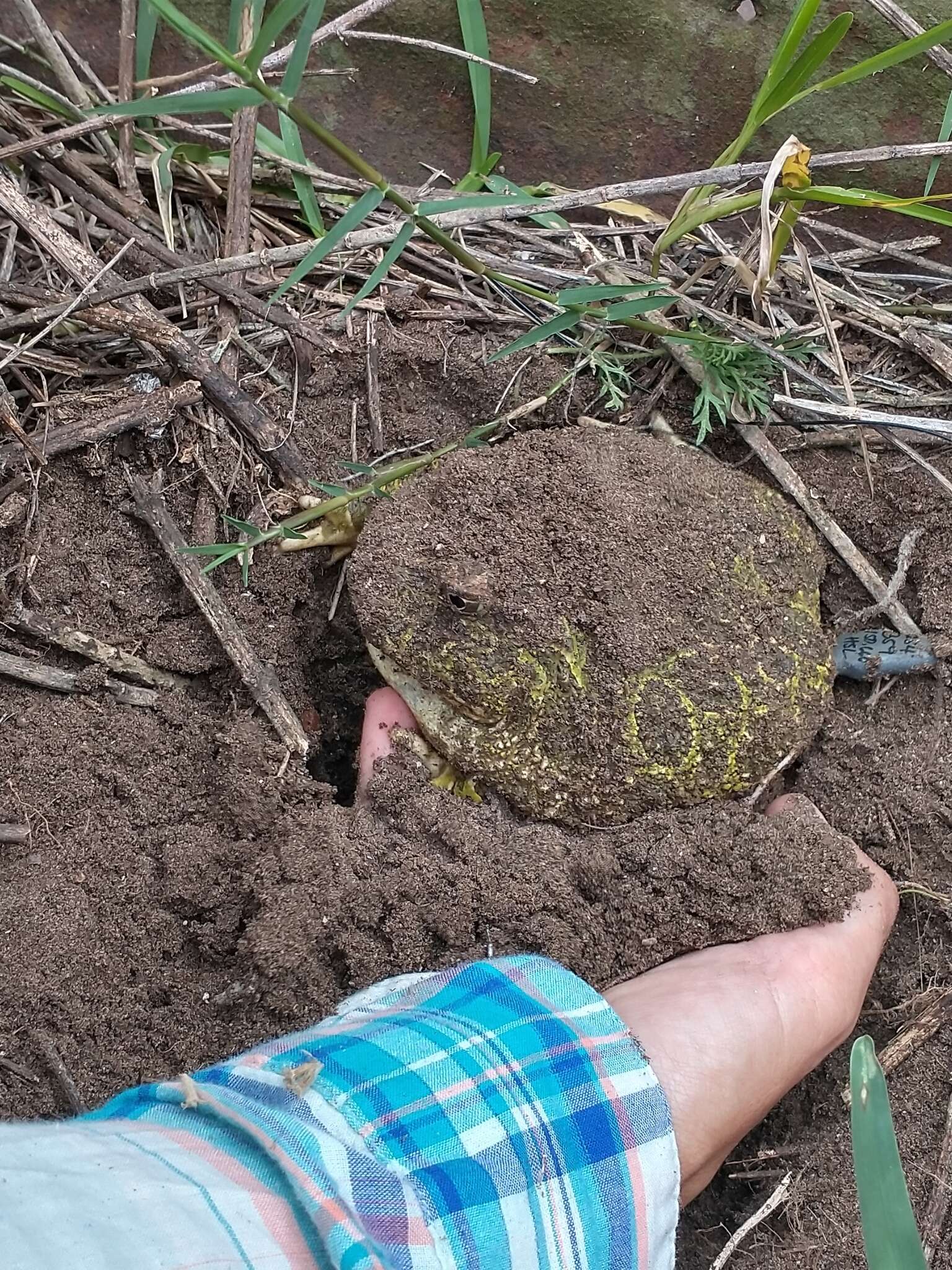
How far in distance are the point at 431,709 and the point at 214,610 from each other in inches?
18.4

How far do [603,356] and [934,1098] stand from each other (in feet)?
5.00

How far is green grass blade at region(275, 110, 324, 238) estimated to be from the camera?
1.83 metres

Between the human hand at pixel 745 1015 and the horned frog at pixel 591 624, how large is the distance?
0.89ft

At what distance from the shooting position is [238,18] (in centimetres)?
128

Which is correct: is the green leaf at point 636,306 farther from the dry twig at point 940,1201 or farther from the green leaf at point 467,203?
the dry twig at point 940,1201

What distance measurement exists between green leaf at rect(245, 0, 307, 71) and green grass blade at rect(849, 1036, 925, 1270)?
1.35 metres

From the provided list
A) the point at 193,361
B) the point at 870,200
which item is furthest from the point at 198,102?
the point at 870,200

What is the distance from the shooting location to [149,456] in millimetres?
1858

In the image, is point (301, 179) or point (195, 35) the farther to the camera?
point (301, 179)

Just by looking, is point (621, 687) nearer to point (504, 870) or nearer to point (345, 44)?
point (504, 870)

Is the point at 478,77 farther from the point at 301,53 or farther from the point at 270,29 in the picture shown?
the point at 270,29

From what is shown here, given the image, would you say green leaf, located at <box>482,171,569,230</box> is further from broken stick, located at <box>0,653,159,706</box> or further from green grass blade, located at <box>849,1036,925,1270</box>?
green grass blade, located at <box>849,1036,925,1270</box>

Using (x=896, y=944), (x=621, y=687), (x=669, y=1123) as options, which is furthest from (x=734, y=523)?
(x=669, y=1123)

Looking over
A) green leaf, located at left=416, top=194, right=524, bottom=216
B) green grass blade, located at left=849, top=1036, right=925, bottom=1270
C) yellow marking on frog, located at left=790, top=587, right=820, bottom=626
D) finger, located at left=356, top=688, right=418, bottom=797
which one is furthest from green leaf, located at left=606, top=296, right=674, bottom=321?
green grass blade, located at left=849, top=1036, right=925, bottom=1270
